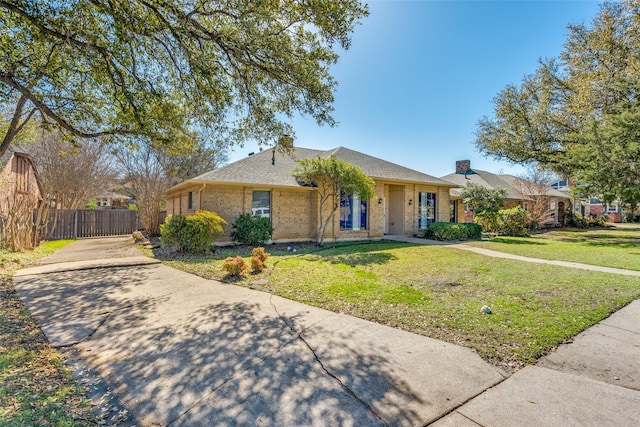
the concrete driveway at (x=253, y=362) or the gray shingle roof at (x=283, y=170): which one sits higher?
the gray shingle roof at (x=283, y=170)

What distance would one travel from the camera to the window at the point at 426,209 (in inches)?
667

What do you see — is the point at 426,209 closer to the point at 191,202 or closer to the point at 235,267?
the point at 191,202

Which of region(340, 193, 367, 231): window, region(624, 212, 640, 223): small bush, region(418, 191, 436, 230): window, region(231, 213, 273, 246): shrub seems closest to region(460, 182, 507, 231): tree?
region(418, 191, 436, 230): window

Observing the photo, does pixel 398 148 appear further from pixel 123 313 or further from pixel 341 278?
pixel 123 313

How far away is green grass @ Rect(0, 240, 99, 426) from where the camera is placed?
229 cm

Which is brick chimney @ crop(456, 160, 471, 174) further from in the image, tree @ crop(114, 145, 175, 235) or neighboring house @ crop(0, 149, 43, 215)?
neighboring house @ crop(0, 149, 43, 215)

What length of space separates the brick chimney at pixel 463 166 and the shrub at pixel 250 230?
872 inches

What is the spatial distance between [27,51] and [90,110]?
65.6 inches

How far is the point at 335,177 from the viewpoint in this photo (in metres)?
11.8

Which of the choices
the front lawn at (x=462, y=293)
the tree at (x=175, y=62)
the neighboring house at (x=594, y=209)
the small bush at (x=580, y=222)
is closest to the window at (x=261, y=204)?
the front lawn at (x=462, y=293)

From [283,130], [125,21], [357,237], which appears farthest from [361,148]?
[125,21]

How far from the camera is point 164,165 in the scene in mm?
22266

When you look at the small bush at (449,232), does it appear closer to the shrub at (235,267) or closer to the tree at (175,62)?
the tree at (175,62)

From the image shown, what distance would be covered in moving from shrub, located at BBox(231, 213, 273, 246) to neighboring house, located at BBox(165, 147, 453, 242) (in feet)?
2.17
